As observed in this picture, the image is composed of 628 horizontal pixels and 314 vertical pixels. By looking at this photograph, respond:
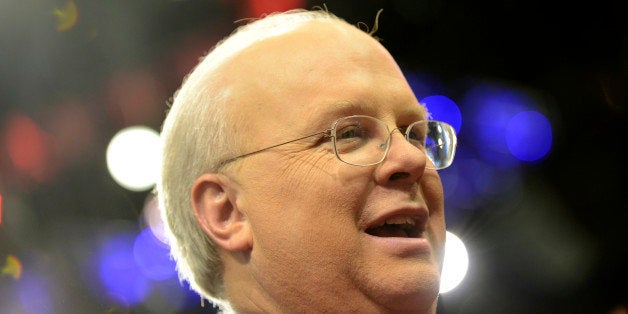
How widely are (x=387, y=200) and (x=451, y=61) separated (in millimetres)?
2026

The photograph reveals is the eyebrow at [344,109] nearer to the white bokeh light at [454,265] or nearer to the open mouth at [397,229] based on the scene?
the open mouth at [397,229]

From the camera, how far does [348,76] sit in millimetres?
1625

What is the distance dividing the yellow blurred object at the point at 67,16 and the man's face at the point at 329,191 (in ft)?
4.34

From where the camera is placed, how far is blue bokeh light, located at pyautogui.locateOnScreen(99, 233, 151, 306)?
116 inches

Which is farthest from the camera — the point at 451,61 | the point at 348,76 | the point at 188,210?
the point at 451,61

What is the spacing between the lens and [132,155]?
305 centimetres

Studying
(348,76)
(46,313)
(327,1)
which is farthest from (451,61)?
(46,313)

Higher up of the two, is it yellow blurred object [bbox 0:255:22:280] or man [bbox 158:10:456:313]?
yellow blurred object [bbox 0:255:22:280]

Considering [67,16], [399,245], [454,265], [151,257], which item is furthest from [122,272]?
[399,245]

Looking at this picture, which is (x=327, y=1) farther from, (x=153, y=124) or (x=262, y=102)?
(x=262, y=102)

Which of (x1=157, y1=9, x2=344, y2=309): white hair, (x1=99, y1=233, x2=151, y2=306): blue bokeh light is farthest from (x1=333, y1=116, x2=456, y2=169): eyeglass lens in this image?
(x1=99, y1=233, x2=151, y2=306): blue bokeh light

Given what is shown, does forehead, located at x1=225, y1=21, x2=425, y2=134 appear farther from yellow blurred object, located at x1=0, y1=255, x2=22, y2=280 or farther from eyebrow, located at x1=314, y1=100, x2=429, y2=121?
yellow blurred object, located at x1=0, y1=255, x2=22, y2=280

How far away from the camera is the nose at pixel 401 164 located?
151cm

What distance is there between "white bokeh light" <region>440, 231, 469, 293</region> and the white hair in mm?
1764
